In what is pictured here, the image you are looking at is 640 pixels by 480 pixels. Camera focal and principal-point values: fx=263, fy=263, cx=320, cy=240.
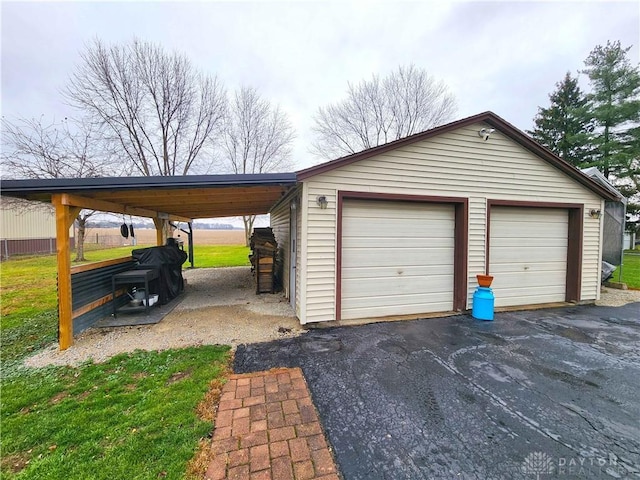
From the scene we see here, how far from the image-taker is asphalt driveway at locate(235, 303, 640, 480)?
184 cm

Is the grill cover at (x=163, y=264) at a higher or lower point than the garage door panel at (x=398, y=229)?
lower

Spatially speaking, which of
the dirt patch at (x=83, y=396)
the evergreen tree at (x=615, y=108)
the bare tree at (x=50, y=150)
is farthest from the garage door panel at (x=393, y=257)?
the evergreen tree at (x=615, y=108)

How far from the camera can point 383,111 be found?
18.6m

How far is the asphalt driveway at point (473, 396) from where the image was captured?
1.84 metres

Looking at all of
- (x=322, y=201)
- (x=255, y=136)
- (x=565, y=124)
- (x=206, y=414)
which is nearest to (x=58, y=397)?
(x=206, y=414)

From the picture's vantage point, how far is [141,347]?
147 inches

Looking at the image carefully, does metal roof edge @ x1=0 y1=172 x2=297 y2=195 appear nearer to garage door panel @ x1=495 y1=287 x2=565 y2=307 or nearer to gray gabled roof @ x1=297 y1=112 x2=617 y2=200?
gray gabled roof @ x1=297 y1=112 x2=617 y2=200

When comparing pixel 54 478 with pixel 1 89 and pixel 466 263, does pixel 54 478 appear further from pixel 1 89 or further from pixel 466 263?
pixel 1 89

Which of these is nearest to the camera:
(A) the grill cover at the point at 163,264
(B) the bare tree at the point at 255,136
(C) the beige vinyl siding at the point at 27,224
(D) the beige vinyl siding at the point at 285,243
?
(A) the grill cover at the point at 163,264

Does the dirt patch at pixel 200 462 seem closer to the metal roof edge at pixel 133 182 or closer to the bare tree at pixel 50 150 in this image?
the metal roof edge at pixel 133 182

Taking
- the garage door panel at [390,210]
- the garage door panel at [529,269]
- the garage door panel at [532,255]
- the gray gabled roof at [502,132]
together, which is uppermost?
the gray gabled roof at [502,132]

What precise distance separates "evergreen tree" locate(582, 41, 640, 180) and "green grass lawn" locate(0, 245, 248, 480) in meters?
23.5

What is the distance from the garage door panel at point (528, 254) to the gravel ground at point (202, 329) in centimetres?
145

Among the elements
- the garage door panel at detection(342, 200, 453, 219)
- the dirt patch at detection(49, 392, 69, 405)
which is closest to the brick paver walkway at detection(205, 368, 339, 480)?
the dirt patch at detection(49, 392, 69, 405)
